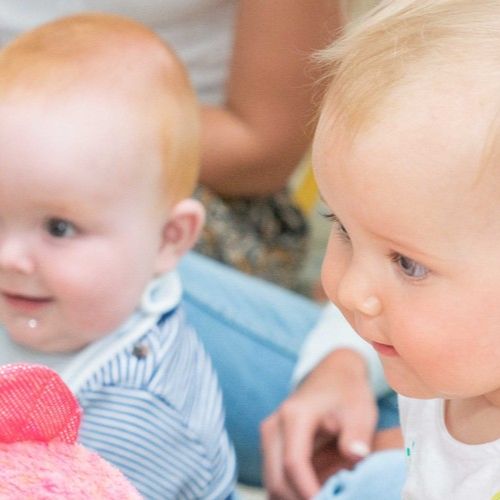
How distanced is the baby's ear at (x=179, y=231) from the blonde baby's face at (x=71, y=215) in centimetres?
3

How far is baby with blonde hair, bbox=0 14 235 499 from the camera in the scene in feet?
2.93

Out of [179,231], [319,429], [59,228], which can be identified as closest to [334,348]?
[319,429]

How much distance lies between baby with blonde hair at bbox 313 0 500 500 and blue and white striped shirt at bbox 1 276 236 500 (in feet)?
1.04

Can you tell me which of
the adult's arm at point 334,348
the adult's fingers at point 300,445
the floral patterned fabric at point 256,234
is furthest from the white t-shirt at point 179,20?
the adult's fingers at point 300,445

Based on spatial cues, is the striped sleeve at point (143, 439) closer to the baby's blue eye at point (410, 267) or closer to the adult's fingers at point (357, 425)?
the adult's fingers at point (357, 425)

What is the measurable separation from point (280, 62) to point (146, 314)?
37cm

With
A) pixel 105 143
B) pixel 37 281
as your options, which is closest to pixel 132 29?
pixel 105 143

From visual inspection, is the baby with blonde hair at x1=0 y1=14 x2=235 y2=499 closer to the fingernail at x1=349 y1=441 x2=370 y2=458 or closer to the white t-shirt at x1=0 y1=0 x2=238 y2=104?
the fingernail at x1=349 y1=441 x2=370 y2=458

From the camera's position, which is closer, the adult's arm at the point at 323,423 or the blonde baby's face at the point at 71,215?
the blonde baby's face at the point at 71,215

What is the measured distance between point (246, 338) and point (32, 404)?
67 cm

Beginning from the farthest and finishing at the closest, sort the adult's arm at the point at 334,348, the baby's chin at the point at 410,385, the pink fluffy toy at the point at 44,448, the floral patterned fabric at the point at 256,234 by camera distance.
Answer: the floral patterned fabric at the point at 256,234 → the adult's arm at the point at 334,348 → the baby's chin at the point at 410,385 → the pink fluffy toy at the point at 44,448

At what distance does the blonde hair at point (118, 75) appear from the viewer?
35.8 inches

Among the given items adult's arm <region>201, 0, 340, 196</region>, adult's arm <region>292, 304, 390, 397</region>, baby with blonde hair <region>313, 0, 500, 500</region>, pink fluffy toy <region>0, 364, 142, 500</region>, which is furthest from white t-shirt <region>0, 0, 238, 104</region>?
pink fluffy toy <region>0, 364, 142, 500</region>

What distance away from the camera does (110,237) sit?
0.93m
